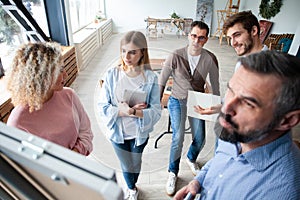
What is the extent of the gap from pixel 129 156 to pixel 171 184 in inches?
21.4

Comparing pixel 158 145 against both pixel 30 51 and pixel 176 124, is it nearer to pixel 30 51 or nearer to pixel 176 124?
pixel 176 124

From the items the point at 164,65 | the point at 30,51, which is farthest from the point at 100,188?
the point at 164,65

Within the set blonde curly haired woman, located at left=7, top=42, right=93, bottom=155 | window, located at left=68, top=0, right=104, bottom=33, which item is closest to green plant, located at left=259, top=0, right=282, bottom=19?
window, located at left=68, top=0, right=104, bottom=33

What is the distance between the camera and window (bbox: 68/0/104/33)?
4.19 meters

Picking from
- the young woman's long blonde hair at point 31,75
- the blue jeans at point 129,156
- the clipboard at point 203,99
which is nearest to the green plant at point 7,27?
the young woman's long blonde hair at point 31,75

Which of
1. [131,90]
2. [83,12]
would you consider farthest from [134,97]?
[83,12]

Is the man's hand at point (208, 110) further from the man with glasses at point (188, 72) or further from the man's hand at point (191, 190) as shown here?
the man's hand at point (191, 190)

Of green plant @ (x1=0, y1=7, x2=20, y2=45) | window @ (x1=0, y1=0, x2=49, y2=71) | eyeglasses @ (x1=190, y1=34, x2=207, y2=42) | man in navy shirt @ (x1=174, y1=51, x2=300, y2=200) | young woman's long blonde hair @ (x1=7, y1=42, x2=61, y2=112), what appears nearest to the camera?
man in navy shirt @ (x1=174, y1=51, x2=300, y2=200)

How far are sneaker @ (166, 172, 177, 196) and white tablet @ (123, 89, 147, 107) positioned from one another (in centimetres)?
90

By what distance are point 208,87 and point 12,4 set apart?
226 centimetres

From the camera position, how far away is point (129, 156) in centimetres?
129

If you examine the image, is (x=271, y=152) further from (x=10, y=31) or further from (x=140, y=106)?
(x=10, y=31)

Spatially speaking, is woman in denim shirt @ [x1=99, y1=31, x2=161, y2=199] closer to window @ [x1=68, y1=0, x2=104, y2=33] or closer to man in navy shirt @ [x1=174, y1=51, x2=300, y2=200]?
man in navy shirt @ [x1=174, y1=51, x2=300, y2=200]

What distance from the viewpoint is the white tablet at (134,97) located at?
3.25 feet
